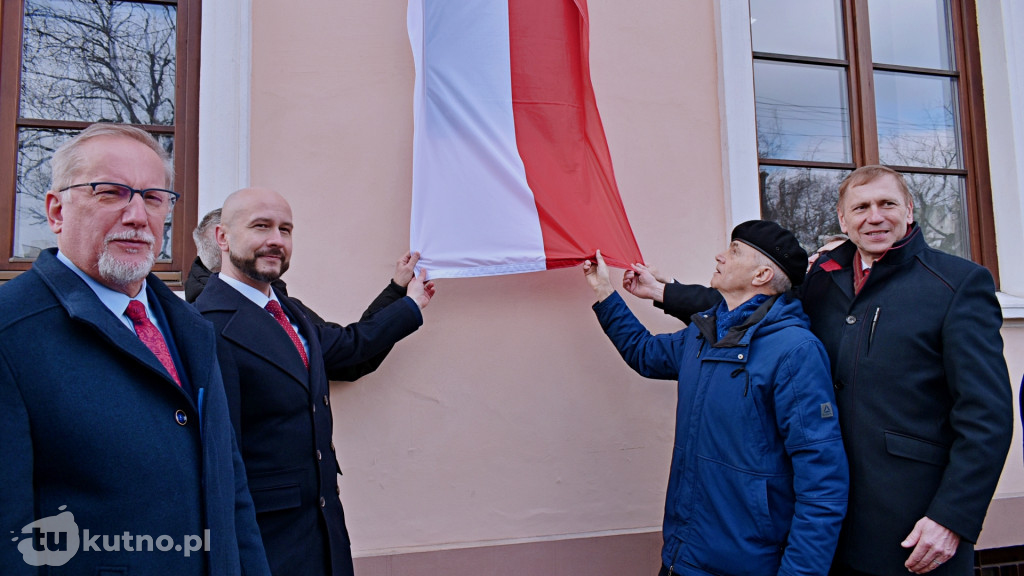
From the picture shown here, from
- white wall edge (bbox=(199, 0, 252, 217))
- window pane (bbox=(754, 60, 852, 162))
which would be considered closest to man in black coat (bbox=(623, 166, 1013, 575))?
window pane (bbox=(754, 60, 852, 162))

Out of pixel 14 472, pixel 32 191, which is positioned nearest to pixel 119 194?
pixel 14 472

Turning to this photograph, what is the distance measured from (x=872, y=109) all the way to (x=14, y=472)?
3899 millimetres

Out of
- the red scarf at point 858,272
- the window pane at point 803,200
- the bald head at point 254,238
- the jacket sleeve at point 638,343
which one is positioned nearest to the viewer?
the bald head at point 254,238

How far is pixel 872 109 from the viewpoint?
3555 millimetres

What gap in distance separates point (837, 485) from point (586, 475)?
3.93ft

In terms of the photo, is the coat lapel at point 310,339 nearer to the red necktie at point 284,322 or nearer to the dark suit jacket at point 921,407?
the red necktie at point 284,322

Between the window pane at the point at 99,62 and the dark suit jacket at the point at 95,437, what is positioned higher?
the window pane at the point at 99,62

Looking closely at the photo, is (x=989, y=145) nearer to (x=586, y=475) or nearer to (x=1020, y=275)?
(x=1020, y=275)

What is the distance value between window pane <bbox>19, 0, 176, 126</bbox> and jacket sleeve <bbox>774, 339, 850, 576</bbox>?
2.60 meters

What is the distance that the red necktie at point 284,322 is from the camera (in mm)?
2021

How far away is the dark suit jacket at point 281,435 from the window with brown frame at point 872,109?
247 centimetres

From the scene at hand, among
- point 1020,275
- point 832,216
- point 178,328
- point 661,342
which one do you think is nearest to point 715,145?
point 832,216

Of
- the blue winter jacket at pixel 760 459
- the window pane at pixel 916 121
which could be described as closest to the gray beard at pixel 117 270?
the blue winter jacket at pixel 760 459

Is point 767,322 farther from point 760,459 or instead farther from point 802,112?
point 802,112
